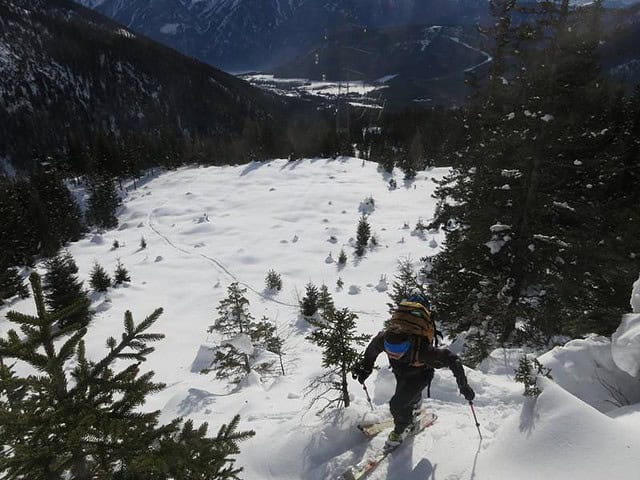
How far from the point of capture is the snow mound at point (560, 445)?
2975 millimetres

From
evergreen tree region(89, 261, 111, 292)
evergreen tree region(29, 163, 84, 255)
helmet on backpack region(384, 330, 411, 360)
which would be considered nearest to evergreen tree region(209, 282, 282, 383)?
helmet on backpack region(384, 330, 411, 360)

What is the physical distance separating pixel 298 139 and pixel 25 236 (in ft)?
158

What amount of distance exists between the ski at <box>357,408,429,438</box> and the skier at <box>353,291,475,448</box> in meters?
0.47

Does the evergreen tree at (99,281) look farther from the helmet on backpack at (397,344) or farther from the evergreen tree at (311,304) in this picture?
the helmet on backpack at (397,344)

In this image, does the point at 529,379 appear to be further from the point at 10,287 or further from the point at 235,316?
the point at 10,287

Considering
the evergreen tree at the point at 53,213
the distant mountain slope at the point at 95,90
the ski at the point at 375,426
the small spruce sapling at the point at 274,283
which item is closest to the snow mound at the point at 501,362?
the ski at the point at 375,426

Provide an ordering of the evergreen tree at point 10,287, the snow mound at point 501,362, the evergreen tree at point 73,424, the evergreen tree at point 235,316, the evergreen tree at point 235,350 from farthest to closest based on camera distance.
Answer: the evergreen tree at point 10,287 < the evergreen tree at point 235,316 < the evergreen tree at point 235,350 < the snow mound at point 501,362 < the evergreen tree at point 73,424

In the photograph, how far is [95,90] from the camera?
14400cm

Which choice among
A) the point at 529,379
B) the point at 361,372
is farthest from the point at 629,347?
the point at 361,372

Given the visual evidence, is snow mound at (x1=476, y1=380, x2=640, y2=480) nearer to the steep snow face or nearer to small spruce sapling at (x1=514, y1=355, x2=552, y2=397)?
small spruce sapling at (x1=514, y1=355, x2=552, y2=397)

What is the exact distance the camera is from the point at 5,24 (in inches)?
5423

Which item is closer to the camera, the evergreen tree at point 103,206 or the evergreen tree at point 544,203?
the evergreen tree at point 544,203

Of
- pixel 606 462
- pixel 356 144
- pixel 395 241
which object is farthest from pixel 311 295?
pixel 356 144

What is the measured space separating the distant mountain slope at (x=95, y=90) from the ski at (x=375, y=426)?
13283 cm
